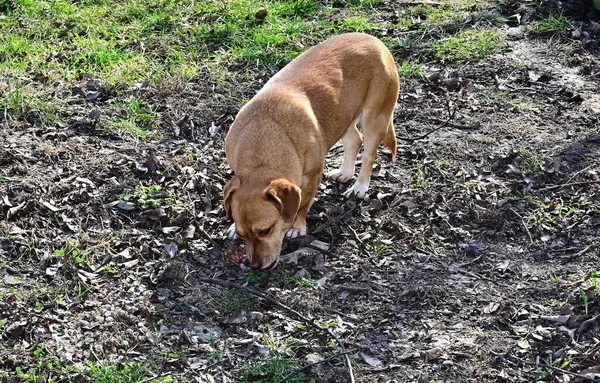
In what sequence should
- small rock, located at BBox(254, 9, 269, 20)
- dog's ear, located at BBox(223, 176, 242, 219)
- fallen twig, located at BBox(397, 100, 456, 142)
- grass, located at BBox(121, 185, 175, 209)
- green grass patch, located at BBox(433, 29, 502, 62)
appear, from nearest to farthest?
dog's ear, located at BBox(223, 176, 242, 219), grass, located at BBox(121, 185, 175, 209), fallen twig, located at BBox(397, 100, 456, 142), green grass patch, located at BBox(433, 29, 502, 62), small rock, located at BBox(254, 9, 269, 20)

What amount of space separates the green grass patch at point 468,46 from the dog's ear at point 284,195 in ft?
13.3

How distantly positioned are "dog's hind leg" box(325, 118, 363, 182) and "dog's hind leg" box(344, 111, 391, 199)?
25 centimetres

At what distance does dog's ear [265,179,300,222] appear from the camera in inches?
201

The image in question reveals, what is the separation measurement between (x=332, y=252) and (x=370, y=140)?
1.12 meters

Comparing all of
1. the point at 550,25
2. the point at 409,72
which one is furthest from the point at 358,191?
the point at 550,25

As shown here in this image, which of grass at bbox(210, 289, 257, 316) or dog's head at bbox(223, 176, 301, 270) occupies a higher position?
dog's head at bbox(223, 176, 301, 270)

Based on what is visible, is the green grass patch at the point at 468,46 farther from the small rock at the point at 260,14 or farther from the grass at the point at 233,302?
Answer: the grass at the point at 233,302

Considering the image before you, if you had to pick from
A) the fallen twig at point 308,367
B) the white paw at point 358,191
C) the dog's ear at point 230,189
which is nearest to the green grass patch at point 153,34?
the white paw at point 358,191

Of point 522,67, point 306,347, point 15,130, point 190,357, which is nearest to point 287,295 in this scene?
point 306,347

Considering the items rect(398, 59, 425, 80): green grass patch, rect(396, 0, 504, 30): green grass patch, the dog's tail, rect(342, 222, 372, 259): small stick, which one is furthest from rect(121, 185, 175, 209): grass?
rect(396, 0, 504, 30): green grass patch

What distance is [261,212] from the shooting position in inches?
204

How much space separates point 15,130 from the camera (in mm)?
6887

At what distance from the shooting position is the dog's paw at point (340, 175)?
673cm

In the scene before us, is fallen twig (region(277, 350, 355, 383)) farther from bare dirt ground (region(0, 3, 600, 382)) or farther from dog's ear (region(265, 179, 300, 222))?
dog's ear (region(265, 179, 300, 222))
